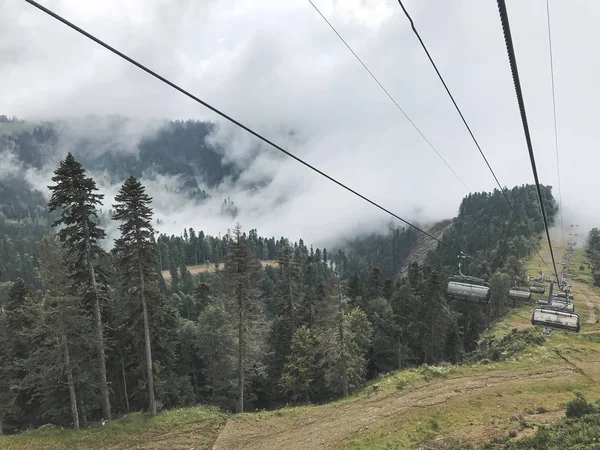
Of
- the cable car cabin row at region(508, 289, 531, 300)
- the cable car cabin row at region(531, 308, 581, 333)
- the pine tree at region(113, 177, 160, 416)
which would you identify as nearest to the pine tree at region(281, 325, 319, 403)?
the pine tree at region(113, 177, 160, 416)

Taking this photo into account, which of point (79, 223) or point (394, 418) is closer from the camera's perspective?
point (394, 418)

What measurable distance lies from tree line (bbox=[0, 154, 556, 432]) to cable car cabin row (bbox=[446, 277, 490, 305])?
12.4 meters

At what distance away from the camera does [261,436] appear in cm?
2622

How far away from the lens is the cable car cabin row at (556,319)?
96.2ft

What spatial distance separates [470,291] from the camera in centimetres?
3109

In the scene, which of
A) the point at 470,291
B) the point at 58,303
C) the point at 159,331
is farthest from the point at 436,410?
the point at 58,303

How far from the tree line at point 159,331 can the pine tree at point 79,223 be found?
0.09 metres

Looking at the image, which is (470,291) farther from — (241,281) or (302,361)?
(302,361)

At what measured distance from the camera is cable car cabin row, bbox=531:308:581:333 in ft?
96.2

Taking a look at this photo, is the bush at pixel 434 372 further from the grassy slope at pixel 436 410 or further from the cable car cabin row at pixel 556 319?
the cable car cabin row at pixel 556 319

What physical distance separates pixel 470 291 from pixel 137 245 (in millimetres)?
27647

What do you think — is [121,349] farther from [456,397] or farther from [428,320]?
[428,320]

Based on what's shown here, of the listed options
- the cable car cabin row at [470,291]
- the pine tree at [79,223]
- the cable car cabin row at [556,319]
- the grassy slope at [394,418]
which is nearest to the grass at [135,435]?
the grassy slope at [394,418]

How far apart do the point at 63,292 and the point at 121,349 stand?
18.9 metres
